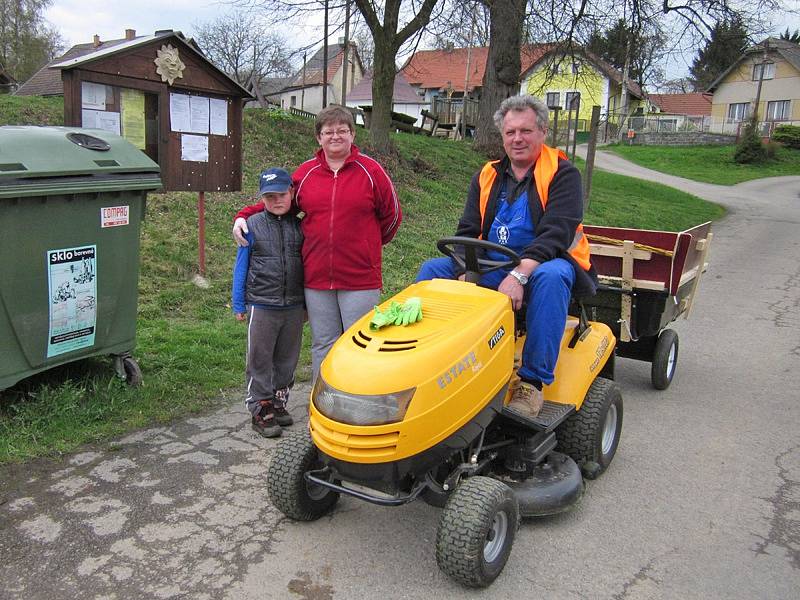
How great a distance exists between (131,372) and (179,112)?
8.80ft

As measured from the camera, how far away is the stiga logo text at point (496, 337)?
2.91 meters

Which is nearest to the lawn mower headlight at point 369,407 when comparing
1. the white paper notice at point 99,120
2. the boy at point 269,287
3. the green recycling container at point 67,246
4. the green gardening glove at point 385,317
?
the green gardening glove at point 385,317

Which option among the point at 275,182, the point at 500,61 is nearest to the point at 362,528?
the point at 275,182

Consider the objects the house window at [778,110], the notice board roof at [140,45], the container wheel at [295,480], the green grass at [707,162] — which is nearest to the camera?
the container wheel at [295,480]

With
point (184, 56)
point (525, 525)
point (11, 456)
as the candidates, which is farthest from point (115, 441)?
point (184, 56)

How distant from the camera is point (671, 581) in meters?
2.82

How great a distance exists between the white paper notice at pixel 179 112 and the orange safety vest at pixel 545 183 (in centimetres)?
351

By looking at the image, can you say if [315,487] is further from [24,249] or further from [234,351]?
[234,351]

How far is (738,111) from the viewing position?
53.8 m

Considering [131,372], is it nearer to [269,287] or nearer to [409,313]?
[269,287]

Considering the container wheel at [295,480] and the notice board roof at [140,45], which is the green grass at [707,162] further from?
the container wheel at [295,480]

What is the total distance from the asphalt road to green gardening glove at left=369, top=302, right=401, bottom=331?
36.6 inches

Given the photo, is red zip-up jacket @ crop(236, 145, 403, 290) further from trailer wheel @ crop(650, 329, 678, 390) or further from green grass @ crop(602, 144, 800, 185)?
green grass @ crop(602, 144, 800, 185)

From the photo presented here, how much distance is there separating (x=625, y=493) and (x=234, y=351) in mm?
2963
